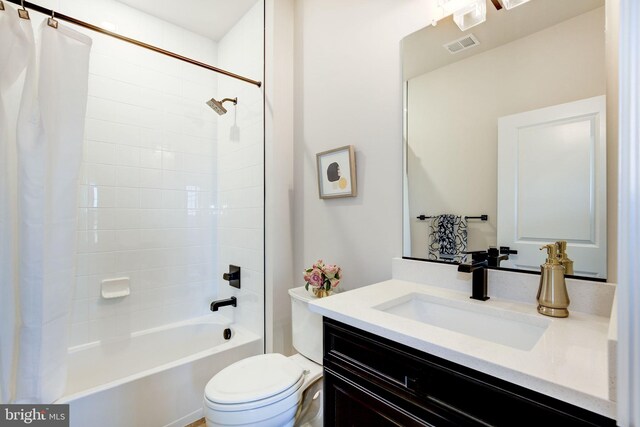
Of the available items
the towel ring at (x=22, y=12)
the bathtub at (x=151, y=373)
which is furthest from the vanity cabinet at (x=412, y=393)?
the towel ring at (x=22, y=12)

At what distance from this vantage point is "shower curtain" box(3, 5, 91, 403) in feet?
4.17

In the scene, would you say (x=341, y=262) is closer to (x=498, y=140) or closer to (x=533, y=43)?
(x=498, y=140)

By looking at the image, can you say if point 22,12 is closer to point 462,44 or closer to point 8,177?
point 8,177

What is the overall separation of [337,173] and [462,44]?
2.76 feet

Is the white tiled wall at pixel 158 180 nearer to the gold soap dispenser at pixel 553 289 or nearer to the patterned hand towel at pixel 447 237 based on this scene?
the patterned hand towel at pixel 447 237

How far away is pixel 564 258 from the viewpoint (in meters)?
0.97

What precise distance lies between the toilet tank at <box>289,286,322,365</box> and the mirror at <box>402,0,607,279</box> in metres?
0.55

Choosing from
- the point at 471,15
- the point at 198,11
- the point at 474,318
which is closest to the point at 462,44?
the point at 471,15

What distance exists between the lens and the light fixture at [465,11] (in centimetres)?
117

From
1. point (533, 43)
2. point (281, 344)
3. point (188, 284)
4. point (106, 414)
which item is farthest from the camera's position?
point (188, 284)

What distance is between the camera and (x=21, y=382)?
1.27 metres

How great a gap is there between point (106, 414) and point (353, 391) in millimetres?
1314

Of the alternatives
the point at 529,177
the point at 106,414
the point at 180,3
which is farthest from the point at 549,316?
the point at 180,3

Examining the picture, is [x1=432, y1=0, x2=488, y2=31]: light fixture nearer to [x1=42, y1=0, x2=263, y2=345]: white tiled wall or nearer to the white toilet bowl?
[x1=42, y1=0, x2=263, y2=345]: white tiled wall
